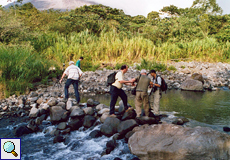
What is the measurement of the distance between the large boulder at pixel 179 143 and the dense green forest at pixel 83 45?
7.30m

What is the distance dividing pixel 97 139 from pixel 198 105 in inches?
205

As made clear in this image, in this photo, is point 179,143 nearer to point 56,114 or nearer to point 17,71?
point 56,114

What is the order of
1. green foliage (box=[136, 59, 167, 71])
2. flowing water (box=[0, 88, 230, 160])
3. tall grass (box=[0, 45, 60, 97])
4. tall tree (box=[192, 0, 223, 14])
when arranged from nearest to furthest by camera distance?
1. flowing water (box=[0, 88, 230, 160])
2. tall grass (box=[0, 45, 60, 97])
3. green foliage (box=[136, 59, 167, 71])
4. tall tree (box=[192, 0, 223, 14])

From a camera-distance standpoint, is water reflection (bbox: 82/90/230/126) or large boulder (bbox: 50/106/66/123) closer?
large boulder (bbox: 50/106/66/123)

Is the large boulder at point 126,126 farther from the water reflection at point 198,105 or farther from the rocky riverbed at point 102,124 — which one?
the water reflection at point 198,105

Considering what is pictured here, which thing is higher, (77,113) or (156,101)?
(156,101)

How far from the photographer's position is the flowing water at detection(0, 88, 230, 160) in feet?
15.7

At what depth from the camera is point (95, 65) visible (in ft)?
50.2

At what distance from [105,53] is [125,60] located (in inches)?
70.3

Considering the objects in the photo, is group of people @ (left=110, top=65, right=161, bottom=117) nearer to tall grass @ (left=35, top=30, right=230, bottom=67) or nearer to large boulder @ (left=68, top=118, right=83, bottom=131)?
large boulder @ (left=68, top=118, right=83, bottom=131)

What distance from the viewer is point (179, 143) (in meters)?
4.16

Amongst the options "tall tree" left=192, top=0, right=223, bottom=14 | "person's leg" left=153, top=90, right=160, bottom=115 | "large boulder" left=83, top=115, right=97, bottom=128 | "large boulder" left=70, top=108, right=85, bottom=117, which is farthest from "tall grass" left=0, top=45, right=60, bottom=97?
"tall tree" left=192, top=0, right=223, bottom=14

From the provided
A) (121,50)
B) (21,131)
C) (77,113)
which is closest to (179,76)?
(121,50)

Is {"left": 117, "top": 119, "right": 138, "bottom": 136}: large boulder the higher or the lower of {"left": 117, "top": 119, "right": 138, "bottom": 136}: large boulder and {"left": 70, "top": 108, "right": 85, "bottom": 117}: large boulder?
the lower
